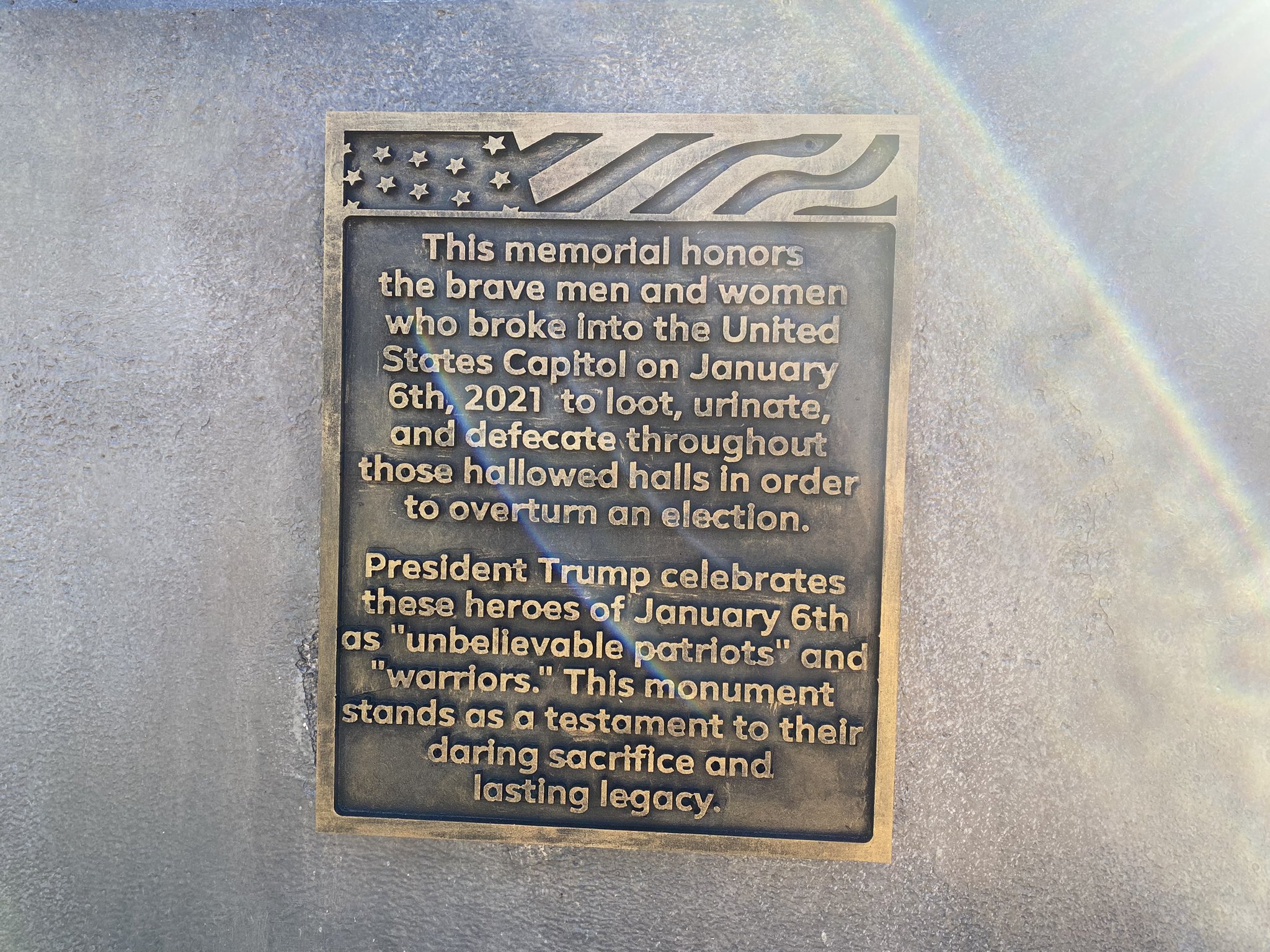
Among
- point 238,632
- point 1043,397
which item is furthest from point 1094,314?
point 238,632

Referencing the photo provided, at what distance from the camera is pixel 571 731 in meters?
2.49

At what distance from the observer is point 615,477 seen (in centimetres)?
245

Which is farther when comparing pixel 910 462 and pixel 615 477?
pixel 910 462

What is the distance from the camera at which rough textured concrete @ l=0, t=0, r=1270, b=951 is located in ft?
8.28

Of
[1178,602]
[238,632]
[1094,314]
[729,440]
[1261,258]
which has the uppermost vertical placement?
[1261,258]

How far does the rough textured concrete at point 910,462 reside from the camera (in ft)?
8.28

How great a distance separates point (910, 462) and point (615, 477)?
1025mm

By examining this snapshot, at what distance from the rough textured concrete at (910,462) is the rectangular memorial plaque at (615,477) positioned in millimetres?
206

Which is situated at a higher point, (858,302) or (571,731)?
(858,302)

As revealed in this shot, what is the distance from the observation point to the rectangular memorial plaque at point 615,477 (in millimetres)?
2430

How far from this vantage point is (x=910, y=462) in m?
2.56

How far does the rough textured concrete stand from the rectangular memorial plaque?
0.21 meters

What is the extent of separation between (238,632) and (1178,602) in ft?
10.8

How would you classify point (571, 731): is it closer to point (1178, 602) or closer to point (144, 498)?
point (144, 498)
